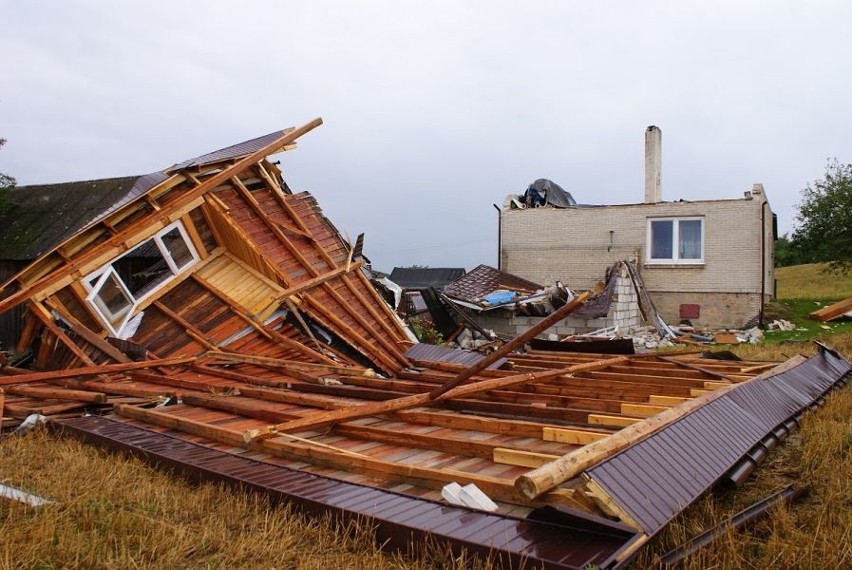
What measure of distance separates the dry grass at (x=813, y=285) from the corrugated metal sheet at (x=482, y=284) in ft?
40.5

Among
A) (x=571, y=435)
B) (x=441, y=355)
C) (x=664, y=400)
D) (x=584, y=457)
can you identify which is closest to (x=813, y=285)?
(x=441, y=355)

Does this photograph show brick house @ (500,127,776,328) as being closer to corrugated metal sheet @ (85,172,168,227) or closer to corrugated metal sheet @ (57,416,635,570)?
corrugated metal sheet @ (85,172,168,227)

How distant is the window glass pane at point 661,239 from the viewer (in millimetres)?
19047

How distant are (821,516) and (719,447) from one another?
0.86m

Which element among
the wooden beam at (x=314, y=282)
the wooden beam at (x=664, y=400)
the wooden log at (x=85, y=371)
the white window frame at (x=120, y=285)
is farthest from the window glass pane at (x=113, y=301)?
the wooden beam at (x=664, y=400)

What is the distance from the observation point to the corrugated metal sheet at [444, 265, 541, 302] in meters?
17.3

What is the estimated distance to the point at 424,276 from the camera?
31.7 m

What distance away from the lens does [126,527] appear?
313 centimetres

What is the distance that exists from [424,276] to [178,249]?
2281 cm

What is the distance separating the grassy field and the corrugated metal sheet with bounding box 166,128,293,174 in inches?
204

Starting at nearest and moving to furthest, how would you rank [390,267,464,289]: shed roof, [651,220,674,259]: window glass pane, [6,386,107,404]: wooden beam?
[6,386,107,404]: wooden beam → [651,220,674,259]: window glass pane → [390,267,464,289]: shed roof

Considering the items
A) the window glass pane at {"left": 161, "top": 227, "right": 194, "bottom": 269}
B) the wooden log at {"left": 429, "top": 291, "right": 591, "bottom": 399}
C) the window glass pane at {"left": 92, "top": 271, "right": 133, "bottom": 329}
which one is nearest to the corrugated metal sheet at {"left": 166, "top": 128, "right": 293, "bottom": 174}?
the window glass pane at {"left": 161, "top": 227, "right": 194, "bottom": 269}

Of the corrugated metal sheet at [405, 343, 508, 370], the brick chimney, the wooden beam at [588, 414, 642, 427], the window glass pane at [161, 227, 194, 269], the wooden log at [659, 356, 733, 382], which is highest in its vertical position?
the brick chimney

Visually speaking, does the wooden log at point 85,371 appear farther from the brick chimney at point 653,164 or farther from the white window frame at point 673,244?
the brick chimney at point 653,164
